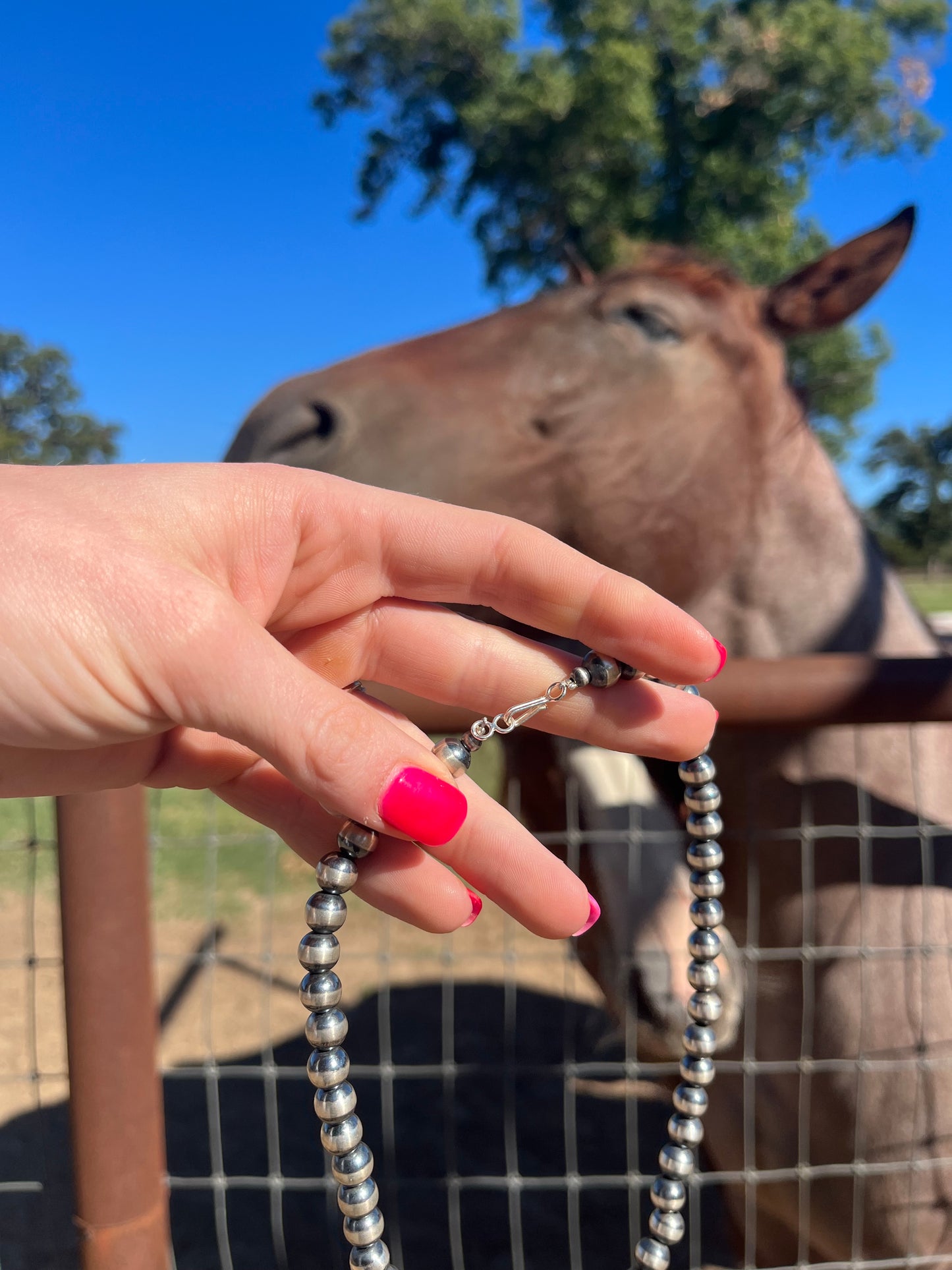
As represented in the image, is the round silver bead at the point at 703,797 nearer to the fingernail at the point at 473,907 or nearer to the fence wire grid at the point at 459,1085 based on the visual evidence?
the fingernail at the point at 473,907

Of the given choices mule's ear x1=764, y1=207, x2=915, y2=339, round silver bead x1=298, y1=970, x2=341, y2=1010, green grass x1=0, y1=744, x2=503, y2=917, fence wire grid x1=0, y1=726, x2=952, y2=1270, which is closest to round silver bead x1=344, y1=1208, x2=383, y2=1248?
round silver bead x1=298, y1=970, x2=341, y2=1010

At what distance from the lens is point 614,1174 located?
8.91 feet

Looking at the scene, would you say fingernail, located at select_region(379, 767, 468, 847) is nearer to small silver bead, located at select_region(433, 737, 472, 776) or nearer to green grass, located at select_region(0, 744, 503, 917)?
small silver bead, located at select_region(433, 737, 472, 776)

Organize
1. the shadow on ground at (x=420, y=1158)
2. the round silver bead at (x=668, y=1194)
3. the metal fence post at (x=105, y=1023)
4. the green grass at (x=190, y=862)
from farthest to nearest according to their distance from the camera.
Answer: the green grass at (x=190, y=862) → the shadow on ground at (x=420, y=1158) → the metal fence post at (x=105, y=1023) → the round silver bead at (x=668, y=1194)

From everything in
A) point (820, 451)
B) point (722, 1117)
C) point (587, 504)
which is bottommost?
point (722, 1117)

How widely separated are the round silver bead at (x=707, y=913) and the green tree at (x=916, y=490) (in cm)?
642

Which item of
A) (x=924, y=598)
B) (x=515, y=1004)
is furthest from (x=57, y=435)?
(x=924, y=598)

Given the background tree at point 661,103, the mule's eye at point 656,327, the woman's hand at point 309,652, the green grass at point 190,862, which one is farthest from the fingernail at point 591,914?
the background tree at point 661,103

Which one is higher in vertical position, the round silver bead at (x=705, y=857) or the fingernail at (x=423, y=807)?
the fingernail at (x=423, y=807)

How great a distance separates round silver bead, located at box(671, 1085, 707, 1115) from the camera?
0.90m

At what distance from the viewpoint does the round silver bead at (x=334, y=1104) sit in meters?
0.72

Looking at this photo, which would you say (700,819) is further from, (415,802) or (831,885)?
(831,885)

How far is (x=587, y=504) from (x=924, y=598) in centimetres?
2758

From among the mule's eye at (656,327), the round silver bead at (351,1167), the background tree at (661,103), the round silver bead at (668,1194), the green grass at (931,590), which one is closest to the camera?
the round silver bead at (351,1167)
